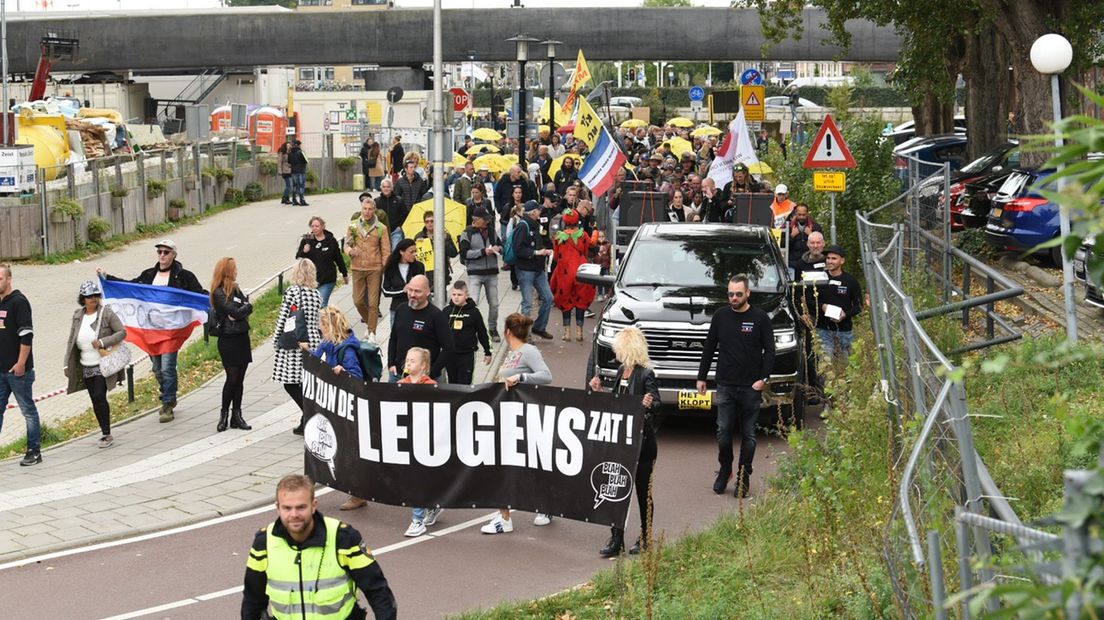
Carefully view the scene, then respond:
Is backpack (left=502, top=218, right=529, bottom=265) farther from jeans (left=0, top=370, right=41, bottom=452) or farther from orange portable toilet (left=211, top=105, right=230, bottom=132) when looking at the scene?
orange portable toilet (left=211, top=105, right=230, bottom=132)

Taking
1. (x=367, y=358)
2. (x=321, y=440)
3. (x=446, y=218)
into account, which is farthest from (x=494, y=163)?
(x=321, y=440)

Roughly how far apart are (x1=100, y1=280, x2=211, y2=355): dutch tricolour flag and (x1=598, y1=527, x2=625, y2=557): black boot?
7018 mm

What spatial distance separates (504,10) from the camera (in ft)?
202

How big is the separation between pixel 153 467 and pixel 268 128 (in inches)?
1493

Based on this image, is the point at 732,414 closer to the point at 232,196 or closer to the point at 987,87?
the point at 987,87

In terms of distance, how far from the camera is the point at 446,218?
66.6ft

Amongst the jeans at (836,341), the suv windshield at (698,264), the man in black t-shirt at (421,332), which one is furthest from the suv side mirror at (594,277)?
the man in black t-shirt at (421,332)

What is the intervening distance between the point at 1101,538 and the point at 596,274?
43.9 ft

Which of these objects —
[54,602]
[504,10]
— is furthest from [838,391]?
[504,10]

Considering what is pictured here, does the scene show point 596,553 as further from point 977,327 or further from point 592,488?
point 977,327

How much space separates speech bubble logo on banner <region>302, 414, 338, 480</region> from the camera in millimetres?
12258

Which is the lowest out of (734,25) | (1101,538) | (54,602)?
(54,602)

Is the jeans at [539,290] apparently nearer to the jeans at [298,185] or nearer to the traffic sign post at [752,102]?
the traffic sign post at [752,102]

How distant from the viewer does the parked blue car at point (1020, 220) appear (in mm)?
19328
